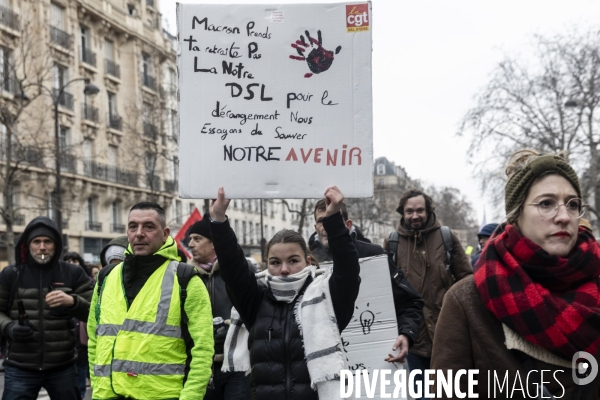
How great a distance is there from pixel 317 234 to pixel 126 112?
37.1 meters

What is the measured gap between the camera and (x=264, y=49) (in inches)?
148

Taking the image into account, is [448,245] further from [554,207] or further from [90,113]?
[90,113]

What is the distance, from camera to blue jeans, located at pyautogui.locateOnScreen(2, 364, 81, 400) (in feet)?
17.5

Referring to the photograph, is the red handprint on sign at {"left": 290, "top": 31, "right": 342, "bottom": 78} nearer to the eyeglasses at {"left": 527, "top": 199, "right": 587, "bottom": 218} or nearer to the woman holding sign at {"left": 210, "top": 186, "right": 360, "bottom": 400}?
the woman holding sign at {"left": 210, "top": 186, "right": 360, "bottom": 400}

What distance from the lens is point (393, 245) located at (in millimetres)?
6113

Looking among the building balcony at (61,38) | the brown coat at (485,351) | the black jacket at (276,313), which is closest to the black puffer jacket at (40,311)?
the black jacket at (276,313)

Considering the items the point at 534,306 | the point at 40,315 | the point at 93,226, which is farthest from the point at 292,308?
the point at 93,226

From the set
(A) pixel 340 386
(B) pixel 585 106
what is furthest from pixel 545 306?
(B) pixel 585 106

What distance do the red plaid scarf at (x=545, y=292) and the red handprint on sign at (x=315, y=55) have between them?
1.61m

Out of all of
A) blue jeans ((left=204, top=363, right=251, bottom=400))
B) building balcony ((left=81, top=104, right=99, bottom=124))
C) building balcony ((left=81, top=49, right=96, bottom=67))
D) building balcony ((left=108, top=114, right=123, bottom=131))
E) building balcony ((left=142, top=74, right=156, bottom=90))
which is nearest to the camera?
blue jeans ((left=204, top=363, right=251, bottom=400))

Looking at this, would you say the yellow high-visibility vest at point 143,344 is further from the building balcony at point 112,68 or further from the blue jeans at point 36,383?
the building balcony at point 112,68

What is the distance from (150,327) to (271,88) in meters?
1.57

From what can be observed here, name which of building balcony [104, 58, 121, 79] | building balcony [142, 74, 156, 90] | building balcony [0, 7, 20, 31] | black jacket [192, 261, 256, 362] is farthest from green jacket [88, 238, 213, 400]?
building balcony [142, 74, 156, 90]

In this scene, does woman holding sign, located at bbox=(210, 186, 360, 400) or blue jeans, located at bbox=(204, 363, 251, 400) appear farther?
blue jeans, located at bbox=(204, 363, 251, 400)
